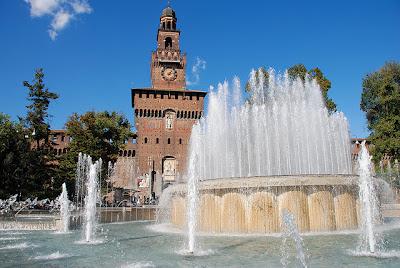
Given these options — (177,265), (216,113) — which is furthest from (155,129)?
(177,265)

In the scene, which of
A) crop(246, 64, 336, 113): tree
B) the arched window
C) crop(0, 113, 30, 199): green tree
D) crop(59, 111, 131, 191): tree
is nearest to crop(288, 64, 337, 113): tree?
crop(246, 64, 336, 113): tree

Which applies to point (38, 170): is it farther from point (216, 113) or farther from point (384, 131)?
point (384, 131)

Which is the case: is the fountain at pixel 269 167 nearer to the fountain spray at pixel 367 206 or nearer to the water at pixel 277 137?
the water at pixel 277 137

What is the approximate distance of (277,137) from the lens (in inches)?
683

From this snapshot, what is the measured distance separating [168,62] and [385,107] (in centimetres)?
2617

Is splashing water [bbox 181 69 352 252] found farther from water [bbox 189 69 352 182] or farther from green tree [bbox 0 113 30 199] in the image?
green tree [bbox 0 113 30 199]

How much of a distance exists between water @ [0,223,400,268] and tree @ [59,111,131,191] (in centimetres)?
2051

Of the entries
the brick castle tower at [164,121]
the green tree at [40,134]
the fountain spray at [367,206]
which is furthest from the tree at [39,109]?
the fountain spray at [367,206]

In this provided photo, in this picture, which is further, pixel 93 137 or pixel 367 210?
pixel 93 137

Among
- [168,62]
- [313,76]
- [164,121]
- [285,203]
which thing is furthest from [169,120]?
[285,203]

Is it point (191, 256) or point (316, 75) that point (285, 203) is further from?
point (316, 75)

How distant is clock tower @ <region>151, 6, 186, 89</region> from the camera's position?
150 feet

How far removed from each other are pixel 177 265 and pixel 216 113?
1527 cm

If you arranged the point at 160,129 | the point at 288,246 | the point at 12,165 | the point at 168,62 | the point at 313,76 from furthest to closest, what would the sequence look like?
the point at 168,62, the point at 160,129, the point at 313,76, the point at 12,165, the point at 288,246
